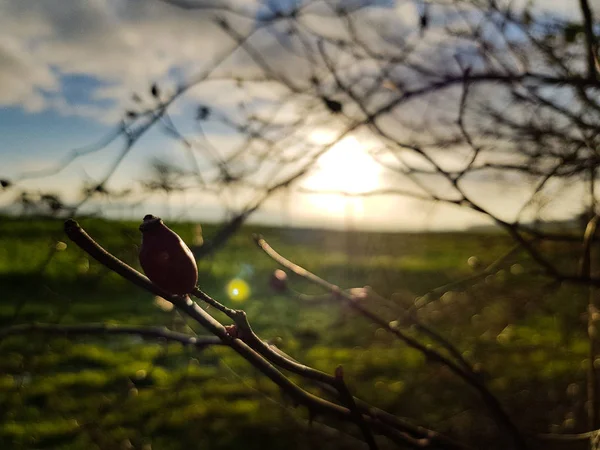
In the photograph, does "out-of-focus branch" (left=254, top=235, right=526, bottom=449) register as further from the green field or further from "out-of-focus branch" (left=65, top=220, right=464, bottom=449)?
the green field

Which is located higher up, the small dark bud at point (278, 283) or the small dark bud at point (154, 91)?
the small dark bud at point (154, 91)

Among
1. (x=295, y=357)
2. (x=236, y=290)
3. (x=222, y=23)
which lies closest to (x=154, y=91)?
(x=222, y=23)

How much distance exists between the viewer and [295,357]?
479 cm

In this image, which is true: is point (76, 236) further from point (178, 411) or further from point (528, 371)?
point (528, 371)

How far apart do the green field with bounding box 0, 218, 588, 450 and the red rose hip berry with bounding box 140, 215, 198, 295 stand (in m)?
0.81

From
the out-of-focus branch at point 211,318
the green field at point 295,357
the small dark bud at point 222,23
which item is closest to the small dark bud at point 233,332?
the out-of-focus branch at point 211,318

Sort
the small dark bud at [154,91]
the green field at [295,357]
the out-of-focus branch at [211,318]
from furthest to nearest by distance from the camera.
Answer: the green field at [295,357] → the small dark bud at [154,91] → the out-of-focus branch at [211,318]

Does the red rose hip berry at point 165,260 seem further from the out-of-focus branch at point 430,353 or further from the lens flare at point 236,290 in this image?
the out-of-focus branch at point 430,353

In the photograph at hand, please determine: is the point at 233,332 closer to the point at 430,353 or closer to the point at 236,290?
the point at 236,290

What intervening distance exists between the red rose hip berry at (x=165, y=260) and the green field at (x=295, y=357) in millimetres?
809

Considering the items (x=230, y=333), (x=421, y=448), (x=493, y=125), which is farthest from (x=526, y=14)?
(x=230, y=333)

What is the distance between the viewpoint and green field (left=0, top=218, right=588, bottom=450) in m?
2.22

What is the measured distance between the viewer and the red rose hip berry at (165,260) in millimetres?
627

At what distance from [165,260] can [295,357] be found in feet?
14.0
